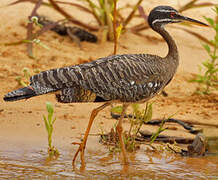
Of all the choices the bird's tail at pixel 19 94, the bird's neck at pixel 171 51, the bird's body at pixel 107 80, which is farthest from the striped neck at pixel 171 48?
the bird's tail at pixel 19 94

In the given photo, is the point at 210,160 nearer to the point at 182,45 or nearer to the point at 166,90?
the point at 166,90

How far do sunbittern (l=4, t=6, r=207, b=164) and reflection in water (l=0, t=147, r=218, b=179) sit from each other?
8.1 inches

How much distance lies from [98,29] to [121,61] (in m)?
4.40

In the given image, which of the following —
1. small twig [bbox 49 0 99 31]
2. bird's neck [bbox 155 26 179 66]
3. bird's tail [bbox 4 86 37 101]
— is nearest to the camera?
bird's tail [bbox 4 86 37 101]

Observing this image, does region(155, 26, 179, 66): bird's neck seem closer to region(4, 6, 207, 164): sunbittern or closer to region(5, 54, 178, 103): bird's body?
region(4, 6, 207, 164): sunbittern

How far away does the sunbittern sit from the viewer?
18.2 ft

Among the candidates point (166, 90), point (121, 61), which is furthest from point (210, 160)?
point (166, 90)

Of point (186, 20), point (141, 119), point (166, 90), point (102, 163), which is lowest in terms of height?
point (102, 163)

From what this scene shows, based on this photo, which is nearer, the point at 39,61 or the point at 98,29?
the point at 39,61

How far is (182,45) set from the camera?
34.7ft

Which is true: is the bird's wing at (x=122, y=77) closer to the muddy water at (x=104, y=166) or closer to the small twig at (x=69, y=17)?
the muddy water at (x=104, y=166)

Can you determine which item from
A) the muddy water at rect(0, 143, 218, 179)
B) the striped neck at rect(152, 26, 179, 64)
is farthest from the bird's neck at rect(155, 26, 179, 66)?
the muddy water at rect(0, 143, 218, 179)

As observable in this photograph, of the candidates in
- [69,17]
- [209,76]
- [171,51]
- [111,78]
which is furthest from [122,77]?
[69,17]

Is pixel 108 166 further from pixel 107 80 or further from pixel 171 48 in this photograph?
pixel 171 48
